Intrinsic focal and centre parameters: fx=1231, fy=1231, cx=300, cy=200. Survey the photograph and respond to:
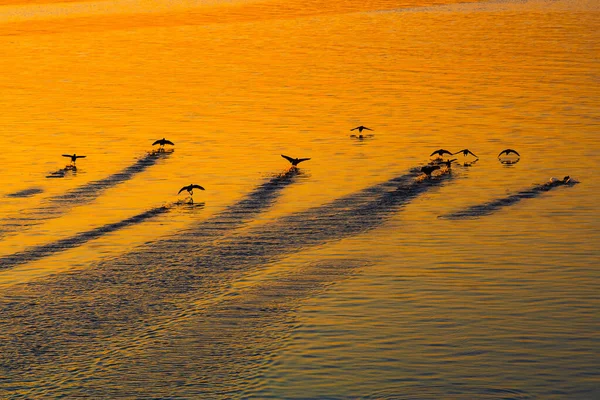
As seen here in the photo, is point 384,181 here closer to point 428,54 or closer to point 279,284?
point 279,284

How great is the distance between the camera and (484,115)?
2451 inches

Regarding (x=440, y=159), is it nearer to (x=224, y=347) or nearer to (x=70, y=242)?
(x=70, y=242)

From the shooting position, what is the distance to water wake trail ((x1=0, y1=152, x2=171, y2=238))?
3766 centimetres

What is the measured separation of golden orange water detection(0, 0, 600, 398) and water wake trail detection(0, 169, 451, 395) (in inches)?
3.5

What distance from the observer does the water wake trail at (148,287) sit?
25.6 m

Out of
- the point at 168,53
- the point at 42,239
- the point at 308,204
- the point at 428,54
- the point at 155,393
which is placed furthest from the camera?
the point at 168,53

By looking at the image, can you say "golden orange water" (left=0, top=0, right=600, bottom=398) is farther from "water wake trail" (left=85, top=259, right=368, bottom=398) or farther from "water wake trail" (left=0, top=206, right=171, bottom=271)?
"water wake trail" (left=0, top=206, right=171, bottom=271)

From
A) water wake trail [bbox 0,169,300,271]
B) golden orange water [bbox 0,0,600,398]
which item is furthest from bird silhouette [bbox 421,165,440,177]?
water wake trail [bbox 0,169,300,271]

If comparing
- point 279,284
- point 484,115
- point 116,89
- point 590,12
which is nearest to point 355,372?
point 279,284

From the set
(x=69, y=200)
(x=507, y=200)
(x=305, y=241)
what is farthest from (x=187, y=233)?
(x=507, y=200)

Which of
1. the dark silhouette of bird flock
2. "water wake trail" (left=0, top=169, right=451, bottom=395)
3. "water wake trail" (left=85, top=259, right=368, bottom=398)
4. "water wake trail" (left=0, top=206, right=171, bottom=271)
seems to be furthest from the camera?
the dark silhouette of bird flock

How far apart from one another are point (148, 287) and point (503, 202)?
1502 cm

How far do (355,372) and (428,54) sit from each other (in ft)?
242

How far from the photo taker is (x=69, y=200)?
41.6 meters
